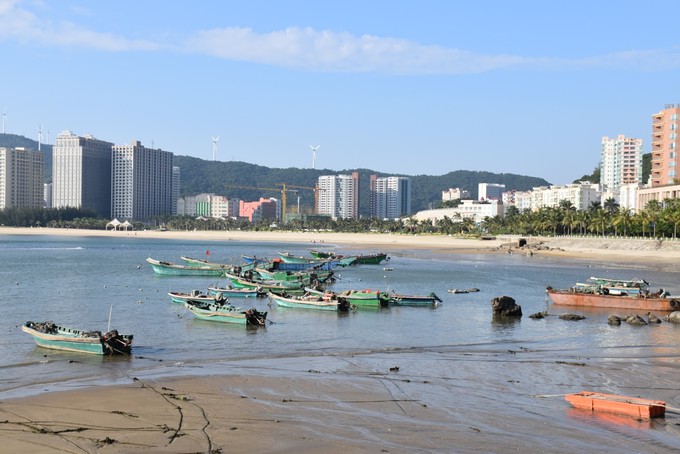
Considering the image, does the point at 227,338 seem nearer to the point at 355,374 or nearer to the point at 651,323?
the point at 355,374

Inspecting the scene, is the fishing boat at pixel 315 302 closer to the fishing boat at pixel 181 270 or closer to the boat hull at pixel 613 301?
the boat hull at pixel 613 301

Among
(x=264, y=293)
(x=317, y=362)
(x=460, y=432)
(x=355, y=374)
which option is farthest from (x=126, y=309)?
(x=460, y=432)

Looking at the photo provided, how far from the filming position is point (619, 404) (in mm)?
24734

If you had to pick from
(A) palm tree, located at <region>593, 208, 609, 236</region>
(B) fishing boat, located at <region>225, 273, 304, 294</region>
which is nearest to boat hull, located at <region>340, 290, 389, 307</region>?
(B) fishing boat, located at <region>225, 273, 304, 294</region>

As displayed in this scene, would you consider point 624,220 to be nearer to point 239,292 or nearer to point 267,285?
point 267,285

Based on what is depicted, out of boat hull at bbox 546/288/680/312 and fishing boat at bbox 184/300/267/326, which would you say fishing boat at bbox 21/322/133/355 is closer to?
fishing boat at bbox 184/300/267/326

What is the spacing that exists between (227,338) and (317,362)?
29.1 ft

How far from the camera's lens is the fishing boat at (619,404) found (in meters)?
24.1

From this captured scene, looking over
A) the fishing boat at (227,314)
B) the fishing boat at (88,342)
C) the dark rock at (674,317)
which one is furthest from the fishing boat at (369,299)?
the fishing boat at (88,342)

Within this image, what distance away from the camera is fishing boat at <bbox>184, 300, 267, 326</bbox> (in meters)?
45.1

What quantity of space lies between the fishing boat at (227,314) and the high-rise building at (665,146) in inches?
5353

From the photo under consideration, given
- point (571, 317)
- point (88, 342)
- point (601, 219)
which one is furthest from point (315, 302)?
point (601, 219)

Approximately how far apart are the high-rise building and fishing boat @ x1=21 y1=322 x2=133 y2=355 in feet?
485

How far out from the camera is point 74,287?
70688mm
